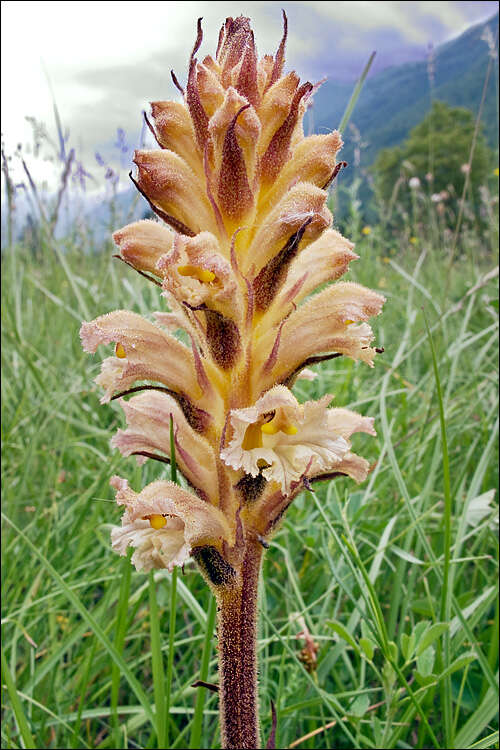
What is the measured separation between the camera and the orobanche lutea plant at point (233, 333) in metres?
1.41

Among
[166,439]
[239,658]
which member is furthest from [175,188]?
[239,658]

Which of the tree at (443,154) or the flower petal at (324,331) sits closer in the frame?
the flower petal at (324,331)

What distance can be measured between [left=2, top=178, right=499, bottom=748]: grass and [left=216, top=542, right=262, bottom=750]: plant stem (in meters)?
0.13

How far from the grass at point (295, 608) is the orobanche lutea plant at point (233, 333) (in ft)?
0.55

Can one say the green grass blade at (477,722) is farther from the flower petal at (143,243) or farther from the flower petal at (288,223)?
the flower petal at (143,243)

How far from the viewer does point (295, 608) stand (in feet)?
8.44

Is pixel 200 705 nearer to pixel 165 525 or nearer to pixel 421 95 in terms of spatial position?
pixel 165 525

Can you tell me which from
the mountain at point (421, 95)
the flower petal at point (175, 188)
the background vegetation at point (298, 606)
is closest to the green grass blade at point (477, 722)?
the background vegetation at point (298, 606)

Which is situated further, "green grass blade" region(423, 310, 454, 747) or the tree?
the tree

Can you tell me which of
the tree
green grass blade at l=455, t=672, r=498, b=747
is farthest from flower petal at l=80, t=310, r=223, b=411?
the tree

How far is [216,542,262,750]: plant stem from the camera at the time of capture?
1.44 meters

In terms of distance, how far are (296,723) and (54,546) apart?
132 cm

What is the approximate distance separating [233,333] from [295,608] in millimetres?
1527

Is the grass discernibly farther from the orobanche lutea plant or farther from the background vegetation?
the orobanche lutea plant
